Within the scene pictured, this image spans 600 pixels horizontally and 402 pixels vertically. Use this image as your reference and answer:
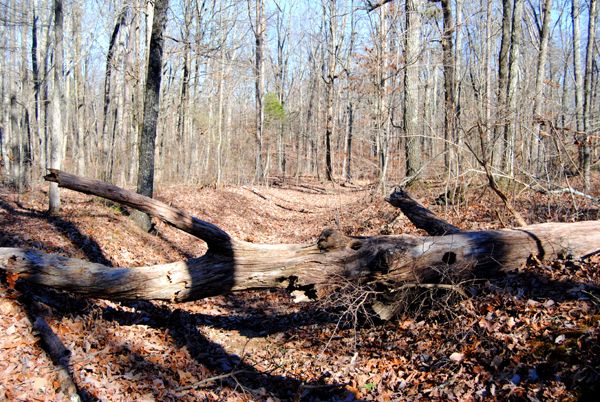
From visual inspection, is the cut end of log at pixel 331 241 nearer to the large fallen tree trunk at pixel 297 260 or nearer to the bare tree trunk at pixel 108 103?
the large fallen tree trunk at pixel 297 260

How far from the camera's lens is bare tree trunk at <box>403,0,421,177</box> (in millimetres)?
11602

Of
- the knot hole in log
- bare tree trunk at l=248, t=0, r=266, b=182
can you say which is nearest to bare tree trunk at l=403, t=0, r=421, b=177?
the knot hole in log

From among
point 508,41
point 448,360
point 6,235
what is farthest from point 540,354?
point 508,41

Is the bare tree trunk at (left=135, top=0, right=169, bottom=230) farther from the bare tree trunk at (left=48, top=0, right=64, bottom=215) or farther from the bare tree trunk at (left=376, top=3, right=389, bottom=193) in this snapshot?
the bare tree trunk at (left=376, top=3, right=389, bottom=193)

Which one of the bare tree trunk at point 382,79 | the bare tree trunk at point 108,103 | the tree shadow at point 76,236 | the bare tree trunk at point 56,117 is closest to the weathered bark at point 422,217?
the tree shadow at point 76,236

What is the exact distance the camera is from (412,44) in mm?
12258

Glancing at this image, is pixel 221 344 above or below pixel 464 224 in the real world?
below

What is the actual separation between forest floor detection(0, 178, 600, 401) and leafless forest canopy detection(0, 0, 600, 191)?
199 cm

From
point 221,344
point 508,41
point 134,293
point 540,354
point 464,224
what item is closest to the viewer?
point 540,354

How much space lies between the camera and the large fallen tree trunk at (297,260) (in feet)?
15.7

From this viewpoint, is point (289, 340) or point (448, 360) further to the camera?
point (289, 340)

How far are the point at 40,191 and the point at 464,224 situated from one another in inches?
429

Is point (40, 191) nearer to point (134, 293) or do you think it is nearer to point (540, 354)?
point (134, 293)

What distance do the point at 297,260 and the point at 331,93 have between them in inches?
782
